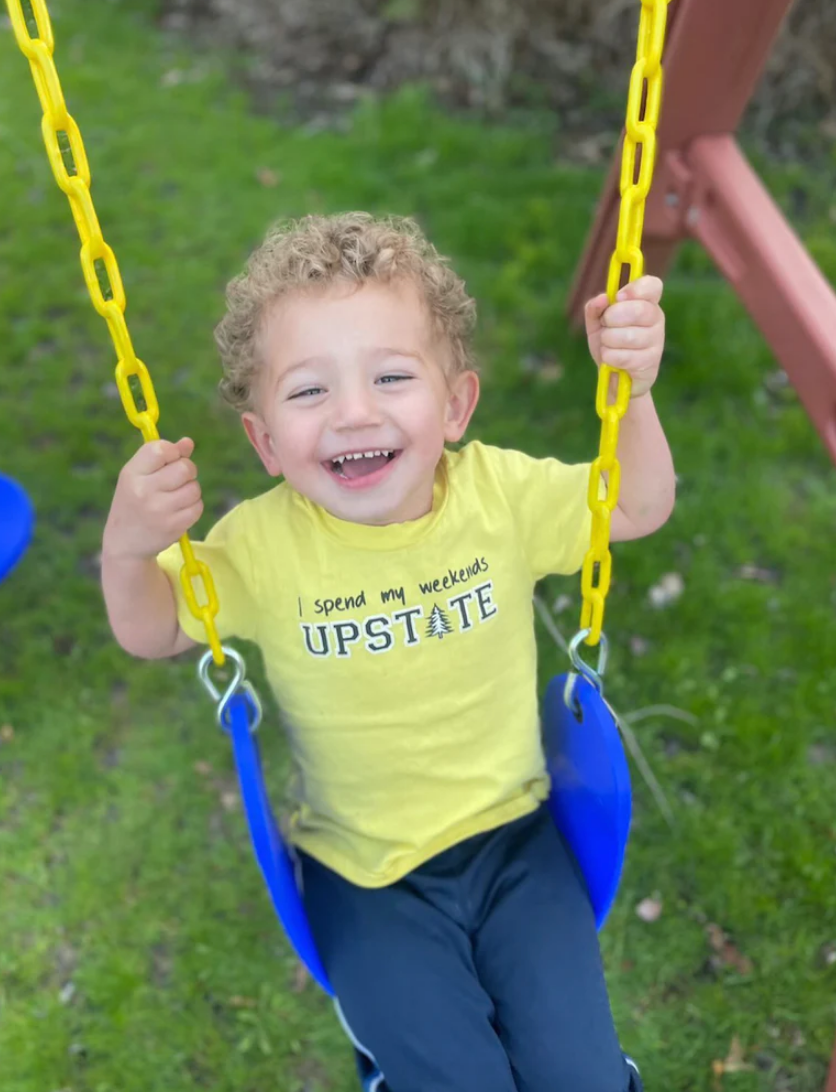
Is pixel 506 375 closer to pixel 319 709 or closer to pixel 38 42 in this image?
pixel 319 709

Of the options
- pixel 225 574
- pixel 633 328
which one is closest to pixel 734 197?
pixel 633 328

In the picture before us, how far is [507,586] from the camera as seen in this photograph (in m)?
1.74

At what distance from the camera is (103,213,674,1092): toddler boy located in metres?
1.51

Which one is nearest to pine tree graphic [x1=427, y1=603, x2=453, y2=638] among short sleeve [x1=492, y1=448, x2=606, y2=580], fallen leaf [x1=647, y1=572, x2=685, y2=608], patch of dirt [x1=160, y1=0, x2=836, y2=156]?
short sleeve [x1=492, y1=448, x2=606, y2=580]

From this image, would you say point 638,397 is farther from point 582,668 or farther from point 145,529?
point 145,529

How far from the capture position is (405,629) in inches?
66.9

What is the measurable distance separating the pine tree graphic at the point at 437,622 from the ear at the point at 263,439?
35cm

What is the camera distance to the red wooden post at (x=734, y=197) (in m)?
2.36

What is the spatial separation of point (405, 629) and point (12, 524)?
48.2 inches

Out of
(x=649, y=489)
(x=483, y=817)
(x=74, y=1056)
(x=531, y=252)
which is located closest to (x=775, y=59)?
(x=531, y=252)

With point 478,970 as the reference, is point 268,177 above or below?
above

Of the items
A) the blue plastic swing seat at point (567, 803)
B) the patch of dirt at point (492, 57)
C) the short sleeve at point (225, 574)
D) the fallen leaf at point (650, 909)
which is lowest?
the fallen leaf at point (650, 909)

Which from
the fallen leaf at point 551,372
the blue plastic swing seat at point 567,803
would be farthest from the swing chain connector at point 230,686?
the fallen leaf at point 551,372

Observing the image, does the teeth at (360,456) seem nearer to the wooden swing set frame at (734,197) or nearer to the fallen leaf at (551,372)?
the wooden swing set frame at (734,197)
